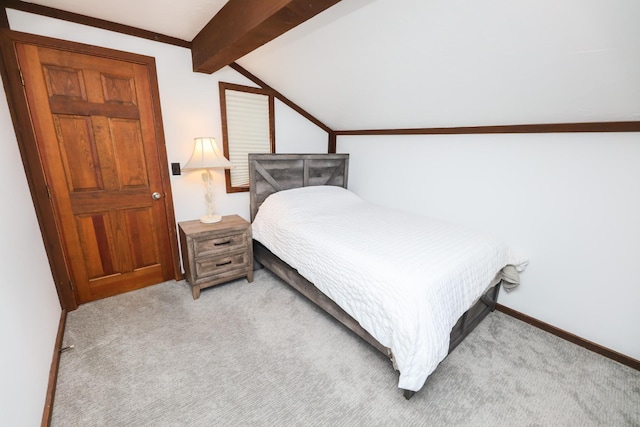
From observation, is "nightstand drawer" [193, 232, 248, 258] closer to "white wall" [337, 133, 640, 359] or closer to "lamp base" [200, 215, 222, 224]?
"lamp base" [200, 215, 222, 224]

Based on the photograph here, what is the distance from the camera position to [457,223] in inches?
103

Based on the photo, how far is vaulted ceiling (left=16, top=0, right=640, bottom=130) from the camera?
4.39 feet

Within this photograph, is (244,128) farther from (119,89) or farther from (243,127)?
(119,89)

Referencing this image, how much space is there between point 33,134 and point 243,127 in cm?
163

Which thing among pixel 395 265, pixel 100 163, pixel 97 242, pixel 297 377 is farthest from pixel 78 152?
pixel 395 265

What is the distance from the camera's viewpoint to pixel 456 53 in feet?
5.64

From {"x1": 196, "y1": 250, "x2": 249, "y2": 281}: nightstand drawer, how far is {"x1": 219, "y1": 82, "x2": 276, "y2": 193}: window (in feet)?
2.57

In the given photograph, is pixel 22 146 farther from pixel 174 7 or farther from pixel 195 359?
pixel 195 359

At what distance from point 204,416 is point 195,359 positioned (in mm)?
440

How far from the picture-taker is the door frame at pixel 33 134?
1.83 metres

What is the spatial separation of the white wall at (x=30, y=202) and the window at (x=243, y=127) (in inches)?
2.9

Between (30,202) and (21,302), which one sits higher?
(30,202)

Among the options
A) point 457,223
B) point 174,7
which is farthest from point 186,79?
point 457,223

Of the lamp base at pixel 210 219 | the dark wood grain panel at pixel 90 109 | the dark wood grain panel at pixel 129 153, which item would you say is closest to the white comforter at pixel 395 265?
the lamp base at pixel 210 219
